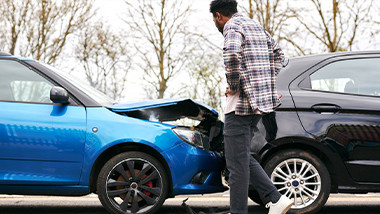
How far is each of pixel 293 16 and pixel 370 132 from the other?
1470cm

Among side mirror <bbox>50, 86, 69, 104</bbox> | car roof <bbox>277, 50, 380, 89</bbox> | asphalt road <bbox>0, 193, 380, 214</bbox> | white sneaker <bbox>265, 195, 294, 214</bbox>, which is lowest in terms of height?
asphalt road <bbox>0, 193, 380, 214</bbox>

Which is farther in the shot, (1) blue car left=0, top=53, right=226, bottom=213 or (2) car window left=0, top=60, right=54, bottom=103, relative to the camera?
(2) car window left=0, top=60, right=54, bottom=103

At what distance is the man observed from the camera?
11.7ft

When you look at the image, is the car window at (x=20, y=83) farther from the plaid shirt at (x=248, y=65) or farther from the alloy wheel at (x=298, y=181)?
the alloy wheel at (x=298, y=181)

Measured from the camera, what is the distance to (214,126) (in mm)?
4730

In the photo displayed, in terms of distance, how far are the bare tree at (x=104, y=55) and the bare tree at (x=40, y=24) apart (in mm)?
650

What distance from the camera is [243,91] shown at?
3.62 meters

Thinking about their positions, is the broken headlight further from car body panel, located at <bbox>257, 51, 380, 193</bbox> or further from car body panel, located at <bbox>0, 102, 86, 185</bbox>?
car body panel, located at <bbox>0, 102, 86, 185</bbox>

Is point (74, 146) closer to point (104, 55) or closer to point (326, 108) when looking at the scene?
point (326, 108)

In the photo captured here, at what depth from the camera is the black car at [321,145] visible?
4.17 metres

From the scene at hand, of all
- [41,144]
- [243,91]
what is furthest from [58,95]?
[243,91]

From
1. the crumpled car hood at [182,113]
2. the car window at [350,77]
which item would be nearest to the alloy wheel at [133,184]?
the crumpled car hood at [182,113]

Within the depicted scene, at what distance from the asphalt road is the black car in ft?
2.11

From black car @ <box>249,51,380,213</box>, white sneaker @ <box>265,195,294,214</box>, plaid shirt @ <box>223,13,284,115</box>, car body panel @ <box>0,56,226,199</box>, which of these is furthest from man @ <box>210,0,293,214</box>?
car body panel @ <box>0,56,226,199</box>
